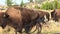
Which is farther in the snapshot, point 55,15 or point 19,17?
point 55,15

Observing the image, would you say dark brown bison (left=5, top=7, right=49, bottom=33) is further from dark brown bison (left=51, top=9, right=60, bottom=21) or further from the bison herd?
dark brown bison (left=51, top=9, right=60, bottom=21)

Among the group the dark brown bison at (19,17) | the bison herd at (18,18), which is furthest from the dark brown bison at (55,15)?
the dark brown bison at (19,17)

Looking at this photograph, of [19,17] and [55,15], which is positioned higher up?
[19,17]

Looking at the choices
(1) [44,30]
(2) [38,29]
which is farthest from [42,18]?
(1) [44,30]

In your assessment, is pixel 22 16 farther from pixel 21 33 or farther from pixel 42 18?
pixel 42 18

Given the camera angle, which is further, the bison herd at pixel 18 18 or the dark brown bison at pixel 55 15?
the dark brown bison at pixel 55 15

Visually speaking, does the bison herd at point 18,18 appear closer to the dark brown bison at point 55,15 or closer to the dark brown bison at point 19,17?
the dark brown bison at point 19,17

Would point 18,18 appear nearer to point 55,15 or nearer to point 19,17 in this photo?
point 19,17

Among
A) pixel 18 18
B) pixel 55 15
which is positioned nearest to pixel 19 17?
pixel 18 18

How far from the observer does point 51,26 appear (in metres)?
20.5

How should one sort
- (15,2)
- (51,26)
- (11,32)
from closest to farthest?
(11,32) → (51,26) → (15,2)

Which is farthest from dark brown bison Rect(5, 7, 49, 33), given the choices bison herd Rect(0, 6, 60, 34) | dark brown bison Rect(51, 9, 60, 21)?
dark brown bison Rect(51, 9, 60, 21)

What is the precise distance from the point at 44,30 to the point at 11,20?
578 cm

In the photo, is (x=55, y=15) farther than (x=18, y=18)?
Yes
